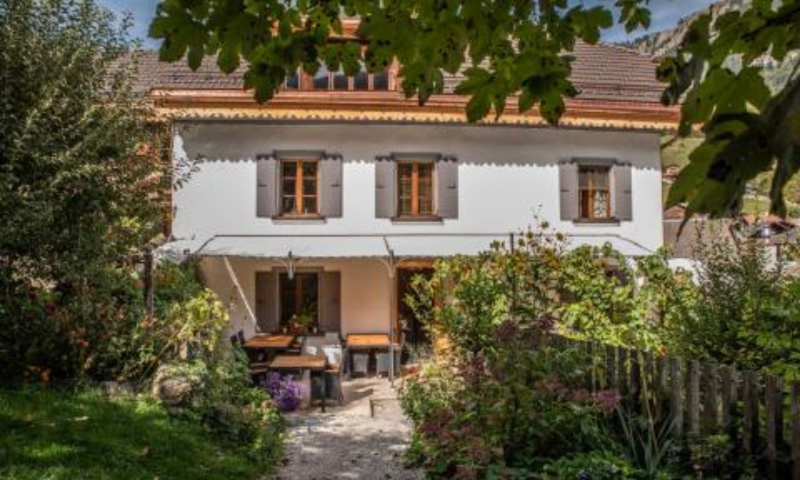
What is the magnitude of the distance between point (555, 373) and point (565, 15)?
12.8 ft

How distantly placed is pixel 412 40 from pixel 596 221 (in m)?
13.3

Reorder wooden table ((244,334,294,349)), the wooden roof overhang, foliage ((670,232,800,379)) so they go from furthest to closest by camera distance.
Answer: the wooden roof overhang
wooden table ((244,334,294,349))
foliage ((670,232,800,379))

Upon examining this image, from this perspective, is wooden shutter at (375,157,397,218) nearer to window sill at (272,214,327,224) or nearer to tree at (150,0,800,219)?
window sill at (272,214,327,224)

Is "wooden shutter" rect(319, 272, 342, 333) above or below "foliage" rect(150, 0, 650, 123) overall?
below

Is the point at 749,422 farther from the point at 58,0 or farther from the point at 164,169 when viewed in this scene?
the point at 58,0

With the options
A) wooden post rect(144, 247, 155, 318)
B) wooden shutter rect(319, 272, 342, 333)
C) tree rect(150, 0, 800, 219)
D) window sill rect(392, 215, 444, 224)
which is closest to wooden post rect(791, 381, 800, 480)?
tree rect(150, 0, 800, 219)

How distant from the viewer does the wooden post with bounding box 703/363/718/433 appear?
16.3ft

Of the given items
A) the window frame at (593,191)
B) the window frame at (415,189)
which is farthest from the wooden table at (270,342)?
the window frame at (593,191)

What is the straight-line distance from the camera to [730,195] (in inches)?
35.7

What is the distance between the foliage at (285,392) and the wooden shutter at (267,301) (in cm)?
425

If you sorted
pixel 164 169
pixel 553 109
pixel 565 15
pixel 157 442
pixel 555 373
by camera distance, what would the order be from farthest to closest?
pixel 164 169
pixel 157 442
pixel 555 373
pixel 565 15
pixel 553 109

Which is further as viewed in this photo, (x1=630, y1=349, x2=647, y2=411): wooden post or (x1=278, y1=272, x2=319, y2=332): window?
(x1=278, y1=272, x2=319, y2=332): window


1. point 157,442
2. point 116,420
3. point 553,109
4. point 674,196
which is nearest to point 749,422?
point 553,109

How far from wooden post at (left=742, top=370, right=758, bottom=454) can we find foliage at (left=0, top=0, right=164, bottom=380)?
6684mm
